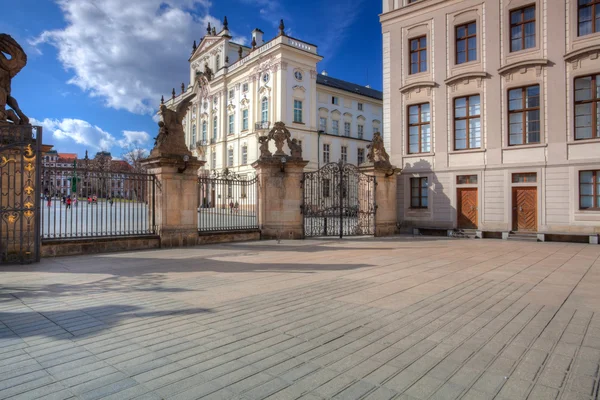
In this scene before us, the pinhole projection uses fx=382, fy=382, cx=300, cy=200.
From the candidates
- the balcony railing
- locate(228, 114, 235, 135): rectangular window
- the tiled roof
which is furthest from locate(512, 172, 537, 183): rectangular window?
locate(228, 114, 235, 135): rectangular window

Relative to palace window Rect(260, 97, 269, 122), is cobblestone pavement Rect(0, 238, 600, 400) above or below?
below

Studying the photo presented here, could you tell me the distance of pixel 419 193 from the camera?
2139cm

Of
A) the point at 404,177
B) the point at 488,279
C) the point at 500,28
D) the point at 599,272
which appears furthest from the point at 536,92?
the point at 488,279

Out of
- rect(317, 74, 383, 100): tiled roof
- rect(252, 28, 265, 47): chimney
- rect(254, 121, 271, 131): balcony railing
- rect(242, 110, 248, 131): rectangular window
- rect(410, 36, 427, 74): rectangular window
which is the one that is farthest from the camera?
rect(252, 28, 265, 47): chimney

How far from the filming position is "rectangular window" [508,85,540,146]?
18125 mm

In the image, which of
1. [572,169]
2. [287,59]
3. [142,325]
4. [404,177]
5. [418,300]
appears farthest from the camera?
[287,59]

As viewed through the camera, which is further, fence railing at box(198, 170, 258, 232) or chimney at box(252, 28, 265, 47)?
chimney at box(252, 28, 265, 47)

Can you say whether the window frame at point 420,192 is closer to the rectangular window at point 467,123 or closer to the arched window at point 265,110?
the rectangular window at point 467,123

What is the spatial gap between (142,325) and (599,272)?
9.79 metres

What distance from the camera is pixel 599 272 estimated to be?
29.0 feet

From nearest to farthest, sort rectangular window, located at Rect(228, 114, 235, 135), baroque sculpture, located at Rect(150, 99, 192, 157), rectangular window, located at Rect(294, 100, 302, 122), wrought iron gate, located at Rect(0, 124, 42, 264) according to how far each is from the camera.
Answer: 1. wrought iron gate, located at Rect(0, 124, 42, 264)
2. baroque sculpture, located at Rect(150, 99, 192, 157)
3. rectangular window, located at Rect(294, 100, 302, 122)
4. rectangular window, located at Rect(228, 114, 235, 135)

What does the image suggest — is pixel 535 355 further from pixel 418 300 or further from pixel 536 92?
pixel 536 92

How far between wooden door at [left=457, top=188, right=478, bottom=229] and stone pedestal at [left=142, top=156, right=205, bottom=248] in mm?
13899

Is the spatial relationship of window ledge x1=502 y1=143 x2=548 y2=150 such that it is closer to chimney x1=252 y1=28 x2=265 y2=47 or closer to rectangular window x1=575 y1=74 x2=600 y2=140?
rectangular window x1=575 y1=74 x2=600 y2=140
